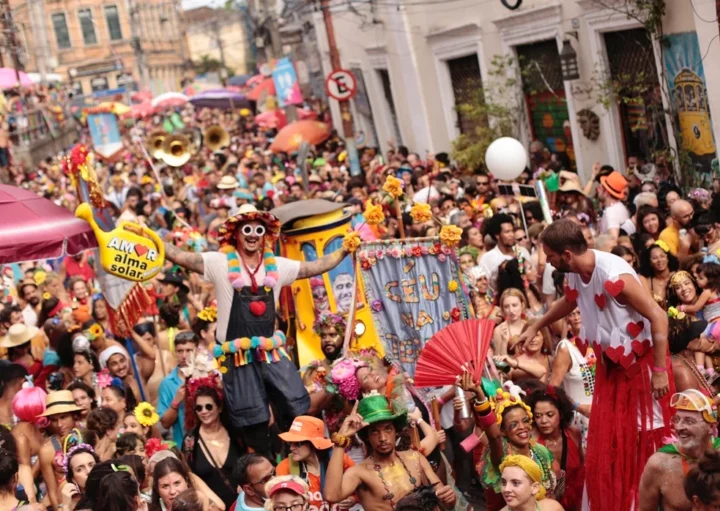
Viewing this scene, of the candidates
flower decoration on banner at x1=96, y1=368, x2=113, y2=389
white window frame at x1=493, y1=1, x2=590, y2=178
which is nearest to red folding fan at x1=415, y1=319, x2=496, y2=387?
flower decoration on banner at x1=96, y1=368, x2=113, y2=389

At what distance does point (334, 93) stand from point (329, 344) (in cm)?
1495

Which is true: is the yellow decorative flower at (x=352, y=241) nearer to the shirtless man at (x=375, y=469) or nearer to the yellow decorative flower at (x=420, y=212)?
the yellow decorative flower at (x=420, y=212)

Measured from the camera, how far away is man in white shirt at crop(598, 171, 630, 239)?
1177cm

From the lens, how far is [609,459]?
6.21 m

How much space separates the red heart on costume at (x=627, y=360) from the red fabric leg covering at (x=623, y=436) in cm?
3

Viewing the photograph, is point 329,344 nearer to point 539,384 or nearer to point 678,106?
point 539,384

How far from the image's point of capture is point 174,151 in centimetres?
2020

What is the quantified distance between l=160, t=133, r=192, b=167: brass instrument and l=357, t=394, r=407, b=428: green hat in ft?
45.6

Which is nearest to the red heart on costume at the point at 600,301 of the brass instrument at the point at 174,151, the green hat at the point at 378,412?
the green hat at the point at 378,412

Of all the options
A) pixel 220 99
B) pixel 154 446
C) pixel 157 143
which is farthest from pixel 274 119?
pixel 154 446

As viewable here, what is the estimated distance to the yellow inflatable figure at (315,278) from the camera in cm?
995

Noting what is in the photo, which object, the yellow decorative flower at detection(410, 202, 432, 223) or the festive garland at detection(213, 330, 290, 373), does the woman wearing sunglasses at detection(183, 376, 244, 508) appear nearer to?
the festive garland at detection(213, 330, 290, 373)

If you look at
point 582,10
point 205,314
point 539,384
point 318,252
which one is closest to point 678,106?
point 582,10

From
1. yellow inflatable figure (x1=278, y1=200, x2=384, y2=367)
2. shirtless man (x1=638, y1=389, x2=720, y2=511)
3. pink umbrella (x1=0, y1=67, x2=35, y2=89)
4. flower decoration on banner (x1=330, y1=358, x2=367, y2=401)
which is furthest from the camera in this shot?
pink umbrella (x1=0, y1=67, x2=35, y2=89)
